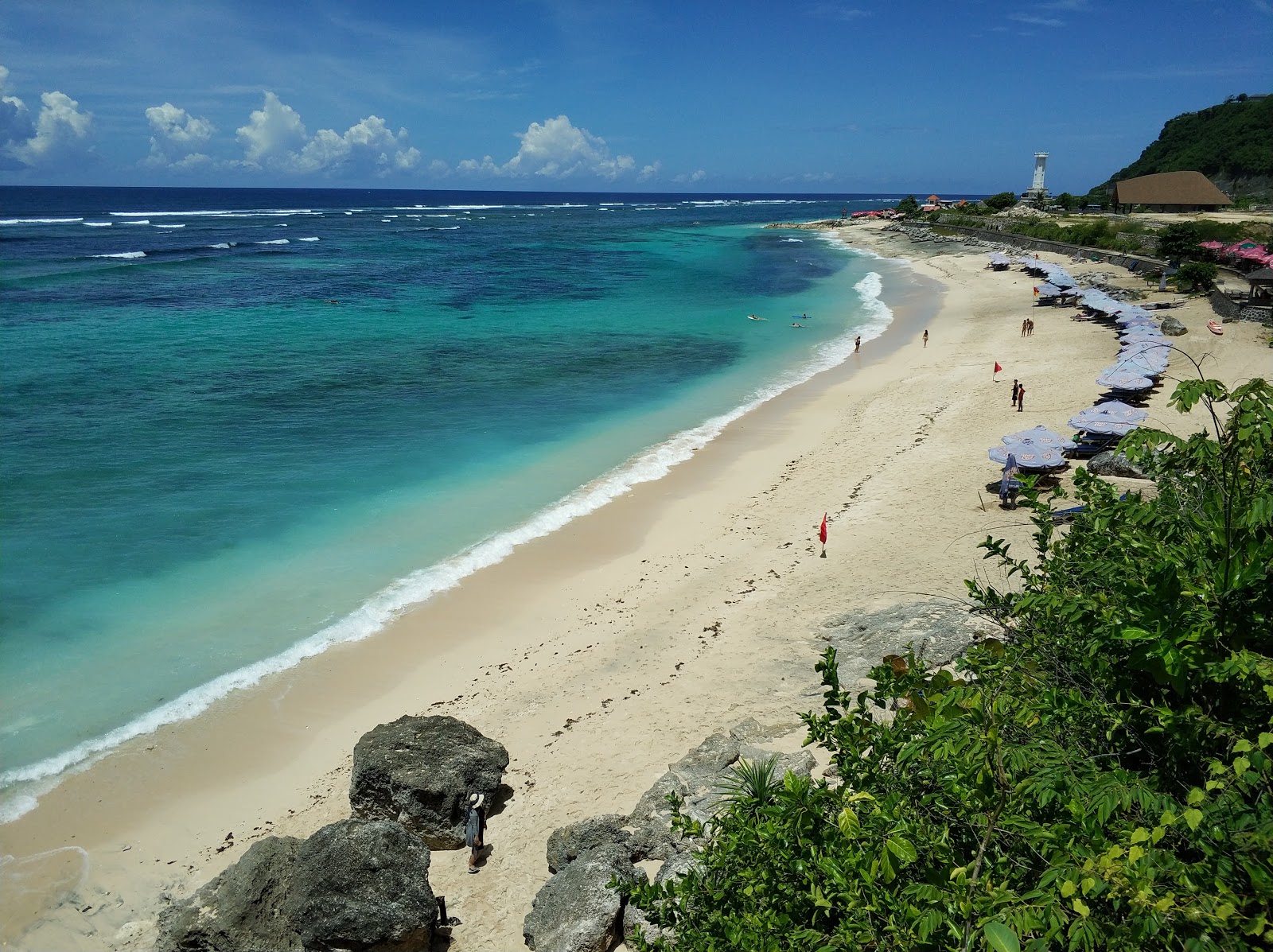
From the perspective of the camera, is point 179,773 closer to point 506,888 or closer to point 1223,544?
point 506,888

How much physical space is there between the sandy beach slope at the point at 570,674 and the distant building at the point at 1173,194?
56.8 metres

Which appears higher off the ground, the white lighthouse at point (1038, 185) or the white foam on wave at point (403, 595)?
the white lighthouse at point (1038, 185)

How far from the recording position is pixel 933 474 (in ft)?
63.1

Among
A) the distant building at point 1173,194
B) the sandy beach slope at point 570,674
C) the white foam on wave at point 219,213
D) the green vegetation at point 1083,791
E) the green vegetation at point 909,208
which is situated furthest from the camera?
the white foam on wave at point 219,213

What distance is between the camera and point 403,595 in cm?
1526

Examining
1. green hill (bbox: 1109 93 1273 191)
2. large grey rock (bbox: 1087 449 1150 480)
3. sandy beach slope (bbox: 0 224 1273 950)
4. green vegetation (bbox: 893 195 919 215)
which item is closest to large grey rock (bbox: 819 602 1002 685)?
sandy beach slope (bbox: 0 224 1273 950)

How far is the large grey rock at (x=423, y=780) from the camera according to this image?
31.6ft

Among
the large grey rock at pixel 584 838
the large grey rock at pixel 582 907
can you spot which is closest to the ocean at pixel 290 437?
the large grey rock at pixel 584 838

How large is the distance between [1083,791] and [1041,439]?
15.9 meters

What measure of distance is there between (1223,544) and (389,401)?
26.9m

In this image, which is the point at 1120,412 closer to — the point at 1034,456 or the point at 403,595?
the point at 1034,456

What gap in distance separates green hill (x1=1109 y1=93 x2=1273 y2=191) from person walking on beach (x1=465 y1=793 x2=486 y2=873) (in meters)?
94.2

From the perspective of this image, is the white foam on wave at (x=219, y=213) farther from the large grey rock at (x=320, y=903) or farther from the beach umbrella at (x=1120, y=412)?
the large grey rock at (x=320, y=903)

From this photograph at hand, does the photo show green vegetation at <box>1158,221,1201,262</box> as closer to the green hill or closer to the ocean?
the ocean
